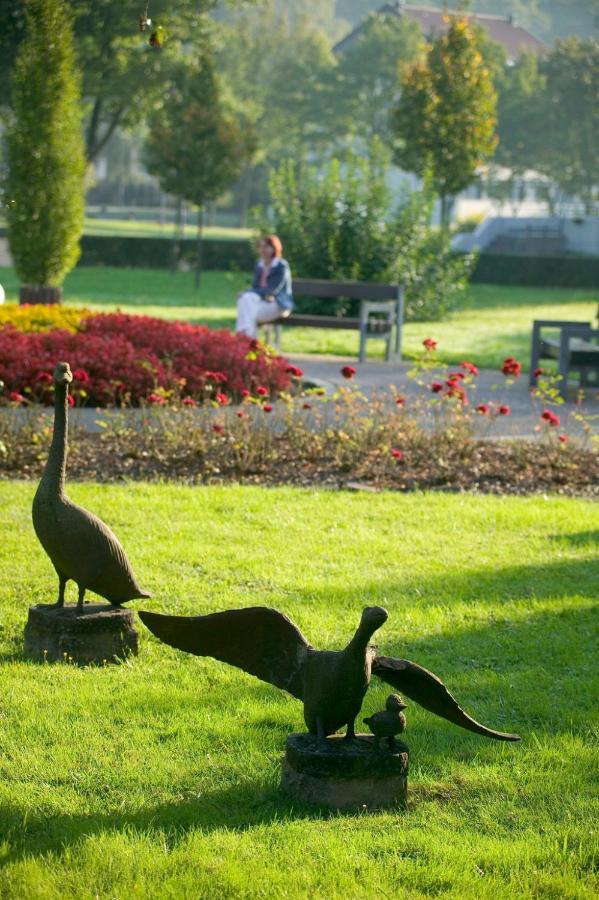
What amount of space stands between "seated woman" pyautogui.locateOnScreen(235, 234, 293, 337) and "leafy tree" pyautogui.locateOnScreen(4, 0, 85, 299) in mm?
4392

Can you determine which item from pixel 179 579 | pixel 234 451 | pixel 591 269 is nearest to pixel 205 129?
pixel 591 269

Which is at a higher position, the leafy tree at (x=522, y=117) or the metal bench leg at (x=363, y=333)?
the leafy tree at (x=522, y=117)

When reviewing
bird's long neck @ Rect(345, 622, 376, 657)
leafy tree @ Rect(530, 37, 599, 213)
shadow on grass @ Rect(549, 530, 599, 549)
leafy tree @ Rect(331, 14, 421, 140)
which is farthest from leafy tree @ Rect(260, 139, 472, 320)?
leafy tree @ Rect(331, 14, 421, 140)

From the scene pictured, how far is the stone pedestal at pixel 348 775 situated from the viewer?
382cm

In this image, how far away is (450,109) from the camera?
24484mm

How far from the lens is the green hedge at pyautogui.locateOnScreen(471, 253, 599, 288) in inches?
1260

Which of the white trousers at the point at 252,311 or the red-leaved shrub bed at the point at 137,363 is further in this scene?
the white trousers at the point at 252,311

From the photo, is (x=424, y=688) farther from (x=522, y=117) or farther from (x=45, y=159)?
(x=522, y=117)

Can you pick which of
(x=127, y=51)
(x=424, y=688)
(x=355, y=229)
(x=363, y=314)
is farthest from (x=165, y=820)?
(x=127, y=51)

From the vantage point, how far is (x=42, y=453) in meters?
8.73

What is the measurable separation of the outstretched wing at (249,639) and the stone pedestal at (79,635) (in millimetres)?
1062

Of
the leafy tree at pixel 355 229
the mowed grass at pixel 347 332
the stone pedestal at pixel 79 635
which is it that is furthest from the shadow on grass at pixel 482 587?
the leafy tree at pixel 355 229

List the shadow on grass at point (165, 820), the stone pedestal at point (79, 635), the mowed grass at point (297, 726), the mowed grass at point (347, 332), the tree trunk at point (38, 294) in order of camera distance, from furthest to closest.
A: the tree trunk at point (38, 294)
the mowed grass at point (347, 332)
the stone pedestal at point (79, 635)
the shadow on grass at point (165, 820)
the mowed grass at point (297, 726)

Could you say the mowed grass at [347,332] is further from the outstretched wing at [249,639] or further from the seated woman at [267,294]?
the outstretched wing at [249,639]
